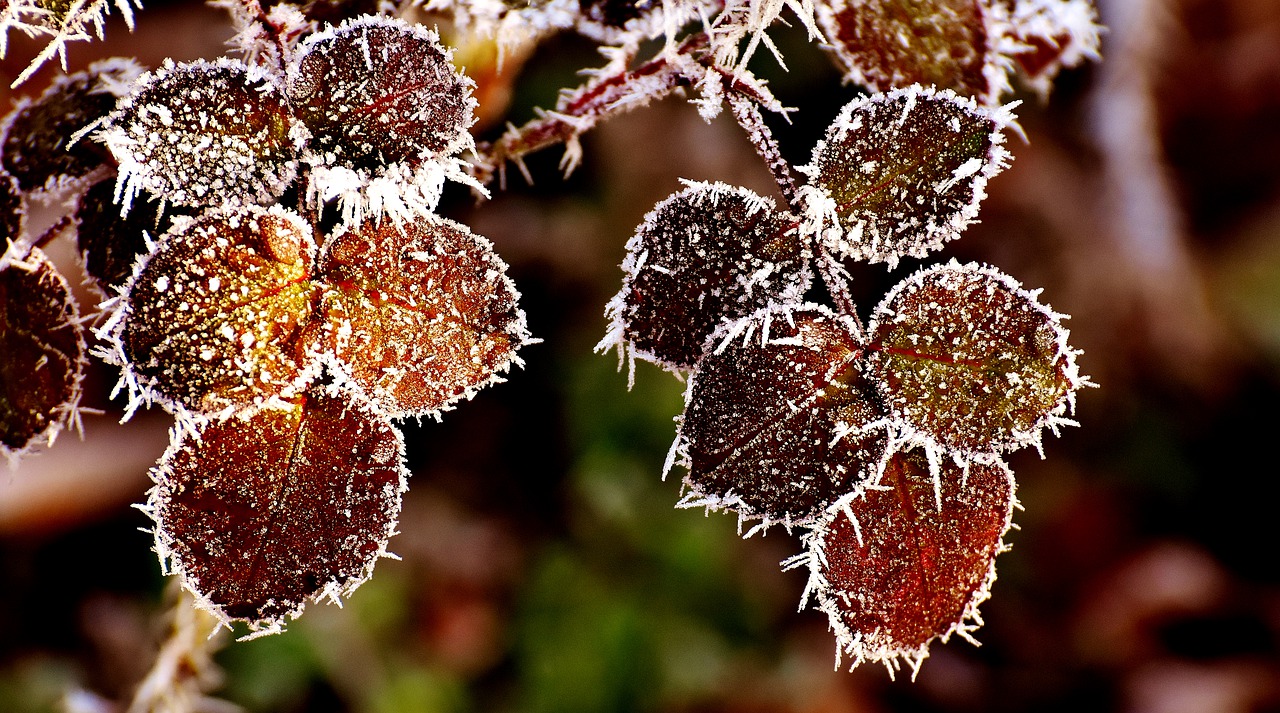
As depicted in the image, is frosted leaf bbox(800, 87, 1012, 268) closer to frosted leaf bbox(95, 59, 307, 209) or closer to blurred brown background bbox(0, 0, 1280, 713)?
frosted leaf bbox(95, 59, 307, 209)

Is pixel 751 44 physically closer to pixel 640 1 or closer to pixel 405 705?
pixel 640 1

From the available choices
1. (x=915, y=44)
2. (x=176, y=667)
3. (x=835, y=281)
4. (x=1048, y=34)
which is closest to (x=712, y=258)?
(x=835, y=281)

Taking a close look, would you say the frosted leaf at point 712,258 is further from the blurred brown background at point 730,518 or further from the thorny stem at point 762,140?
the blurred brown background at point 730,518

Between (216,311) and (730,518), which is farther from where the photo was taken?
(730,518)

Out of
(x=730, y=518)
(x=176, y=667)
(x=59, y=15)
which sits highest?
(x=59, y=15)

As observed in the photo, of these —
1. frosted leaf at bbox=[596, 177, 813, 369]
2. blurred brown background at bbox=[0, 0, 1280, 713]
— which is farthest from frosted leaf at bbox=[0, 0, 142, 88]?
blurred brown background at bbox=[0, 0, 1280, 713]

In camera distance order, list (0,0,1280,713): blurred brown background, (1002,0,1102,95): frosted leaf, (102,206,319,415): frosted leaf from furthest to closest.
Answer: (0,0,1280,713): blurred brown background → (1002,0,1102,95): frosted leaf → (102,206,319,415): frosted leaf

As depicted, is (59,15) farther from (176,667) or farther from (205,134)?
(176,667)
